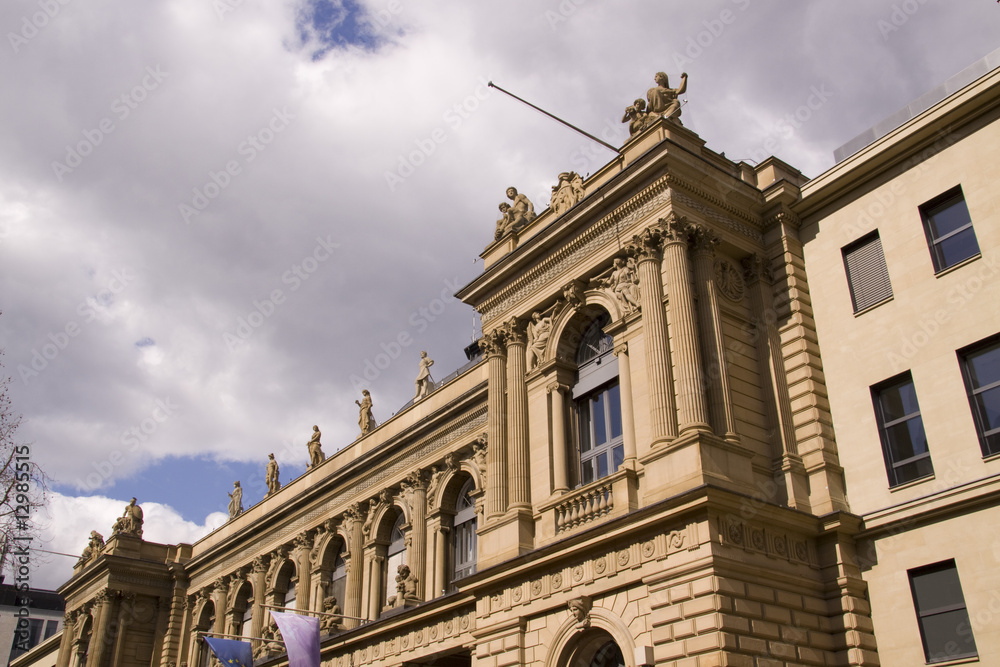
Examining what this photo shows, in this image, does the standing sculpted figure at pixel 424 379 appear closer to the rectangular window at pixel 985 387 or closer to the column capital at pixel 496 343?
the column capital at pixel 496 343

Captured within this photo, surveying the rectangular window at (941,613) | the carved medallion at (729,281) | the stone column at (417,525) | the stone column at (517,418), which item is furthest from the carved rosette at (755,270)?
the stone column at (417,525)

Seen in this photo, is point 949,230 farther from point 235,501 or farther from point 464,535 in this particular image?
point 235,501

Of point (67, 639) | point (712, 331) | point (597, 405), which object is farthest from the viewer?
point (67, 639)

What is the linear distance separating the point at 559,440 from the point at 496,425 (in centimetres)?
242

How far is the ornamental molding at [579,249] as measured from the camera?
22.2m

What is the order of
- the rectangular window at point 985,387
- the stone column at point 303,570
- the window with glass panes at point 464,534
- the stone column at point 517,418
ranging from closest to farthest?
the rectangular window at point 985,387
the stone column at point 517,418
the window with glass panes at point 464,534
the stone column at point 303,570

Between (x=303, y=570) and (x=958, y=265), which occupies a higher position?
(x=958, y=265)

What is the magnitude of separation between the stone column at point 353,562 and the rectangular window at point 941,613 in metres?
22.0

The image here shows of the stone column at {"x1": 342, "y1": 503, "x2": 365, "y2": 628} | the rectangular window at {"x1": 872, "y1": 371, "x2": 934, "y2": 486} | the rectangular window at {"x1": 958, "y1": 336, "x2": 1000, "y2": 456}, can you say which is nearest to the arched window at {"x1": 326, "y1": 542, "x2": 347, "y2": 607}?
the stone column at {"x1": 342, "y1": 503, "x2": 365, "y2": 628}

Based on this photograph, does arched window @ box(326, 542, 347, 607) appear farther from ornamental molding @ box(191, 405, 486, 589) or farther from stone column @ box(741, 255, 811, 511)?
stone column @ box(741, 255, 811, 511)

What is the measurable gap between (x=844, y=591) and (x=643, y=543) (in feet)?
14.4

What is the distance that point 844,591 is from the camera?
753 inches

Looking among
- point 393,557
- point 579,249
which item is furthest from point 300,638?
point 579,249

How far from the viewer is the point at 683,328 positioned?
2033 centimetres
